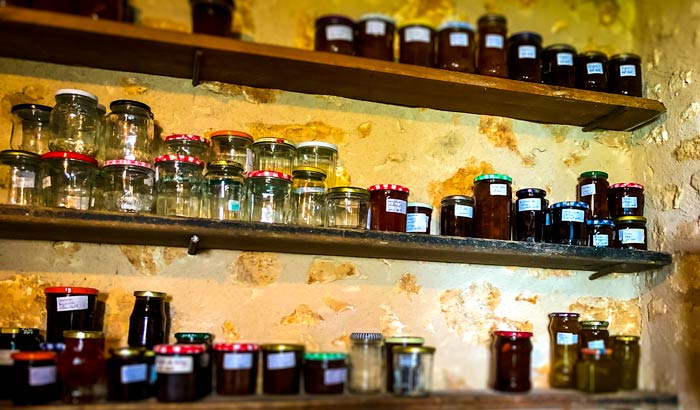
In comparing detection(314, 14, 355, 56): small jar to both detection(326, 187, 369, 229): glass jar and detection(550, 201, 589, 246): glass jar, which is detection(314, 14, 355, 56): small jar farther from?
detection(550, 201, 589, 246): glass jar

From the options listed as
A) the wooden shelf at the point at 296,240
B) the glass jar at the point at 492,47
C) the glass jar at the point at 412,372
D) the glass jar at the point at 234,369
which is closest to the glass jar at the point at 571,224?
the wooden shelf at the point at 296,240

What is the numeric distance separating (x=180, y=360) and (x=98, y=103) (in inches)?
29.2

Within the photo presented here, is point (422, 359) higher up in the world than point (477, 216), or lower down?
lower down

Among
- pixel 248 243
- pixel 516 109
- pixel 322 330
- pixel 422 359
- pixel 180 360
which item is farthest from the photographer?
pixel 516 109

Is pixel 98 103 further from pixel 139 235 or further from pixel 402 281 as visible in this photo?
pixel 402 281

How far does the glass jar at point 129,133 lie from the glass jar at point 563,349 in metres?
1.19

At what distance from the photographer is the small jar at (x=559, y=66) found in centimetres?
178

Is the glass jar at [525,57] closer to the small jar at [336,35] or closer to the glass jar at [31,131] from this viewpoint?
the small jar at [336,35]

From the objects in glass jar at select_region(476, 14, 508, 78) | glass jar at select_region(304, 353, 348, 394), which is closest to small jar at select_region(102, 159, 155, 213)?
glass jar at select_region(304, 353, 348, 394)

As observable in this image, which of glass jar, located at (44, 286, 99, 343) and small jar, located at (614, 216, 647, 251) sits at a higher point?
small jar, located at (614, 216, 647, 251)

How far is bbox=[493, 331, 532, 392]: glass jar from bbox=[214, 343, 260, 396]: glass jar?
24.3 inches

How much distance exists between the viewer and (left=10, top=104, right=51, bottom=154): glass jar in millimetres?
1562

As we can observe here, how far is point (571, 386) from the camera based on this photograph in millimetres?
1634

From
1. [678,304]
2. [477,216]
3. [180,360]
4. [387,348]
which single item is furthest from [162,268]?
[678,304]
